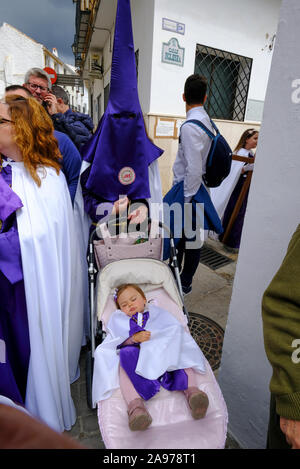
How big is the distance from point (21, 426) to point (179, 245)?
2823mm

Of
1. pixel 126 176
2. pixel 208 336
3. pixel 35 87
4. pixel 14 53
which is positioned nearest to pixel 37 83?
pixel 35 87

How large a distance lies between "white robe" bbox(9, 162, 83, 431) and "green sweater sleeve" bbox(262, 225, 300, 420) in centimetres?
120

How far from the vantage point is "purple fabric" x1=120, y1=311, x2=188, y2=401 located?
4.39 feet

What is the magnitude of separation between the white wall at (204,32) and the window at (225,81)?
0.18 metres

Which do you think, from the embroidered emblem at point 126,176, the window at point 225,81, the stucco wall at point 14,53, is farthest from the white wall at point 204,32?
the stucco wall at point 14,53

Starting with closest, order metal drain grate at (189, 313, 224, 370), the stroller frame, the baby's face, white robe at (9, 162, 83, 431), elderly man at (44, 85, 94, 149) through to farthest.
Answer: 1. white robe at (9, 162, 83, 431)
2. the stroller frame
3. the baby's face
4. metal drain grate at (189, 313, 224, 370)
5. elderly man at (44, 85, 94, 149)

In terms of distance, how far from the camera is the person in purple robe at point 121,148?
1.74 metres

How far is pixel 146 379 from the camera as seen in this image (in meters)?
1.36

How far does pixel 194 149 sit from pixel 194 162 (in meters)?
0.12

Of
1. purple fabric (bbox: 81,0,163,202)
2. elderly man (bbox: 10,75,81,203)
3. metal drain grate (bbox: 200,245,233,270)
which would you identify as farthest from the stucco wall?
purple fabric (bbox: 81,0,163,202)

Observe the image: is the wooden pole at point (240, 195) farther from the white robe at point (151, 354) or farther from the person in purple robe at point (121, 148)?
the white robe at point (151, 354)

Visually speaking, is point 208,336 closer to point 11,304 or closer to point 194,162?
point 194,162

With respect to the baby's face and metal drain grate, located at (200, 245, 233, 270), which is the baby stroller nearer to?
the baby's face
